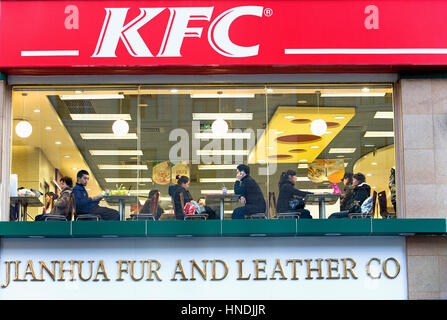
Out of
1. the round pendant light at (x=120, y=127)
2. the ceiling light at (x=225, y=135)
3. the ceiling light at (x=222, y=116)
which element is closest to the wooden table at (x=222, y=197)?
the ceiling light at (x=225, y=135)

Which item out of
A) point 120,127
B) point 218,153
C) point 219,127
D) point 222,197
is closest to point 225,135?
point 219,127

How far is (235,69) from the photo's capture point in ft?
56.3

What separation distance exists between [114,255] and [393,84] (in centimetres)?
717

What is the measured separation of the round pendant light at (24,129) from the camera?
680 inches

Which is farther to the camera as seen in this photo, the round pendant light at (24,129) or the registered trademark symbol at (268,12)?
the round pendant light at (24,129)

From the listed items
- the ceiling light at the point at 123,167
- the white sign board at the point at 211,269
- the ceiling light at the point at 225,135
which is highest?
the ceiling light at the point at 225,135

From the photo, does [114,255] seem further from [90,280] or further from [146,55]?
[146,55]

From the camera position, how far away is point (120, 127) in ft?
56.5

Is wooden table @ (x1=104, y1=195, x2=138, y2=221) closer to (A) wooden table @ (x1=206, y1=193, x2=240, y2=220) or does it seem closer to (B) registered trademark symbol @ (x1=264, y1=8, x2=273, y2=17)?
(A) wooden table @ (x1=206, y1=193, x2=240, y2=220)

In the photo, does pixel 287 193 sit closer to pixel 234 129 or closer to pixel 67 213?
pixel 234 129

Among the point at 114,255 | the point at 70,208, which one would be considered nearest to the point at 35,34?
the point at 70,208

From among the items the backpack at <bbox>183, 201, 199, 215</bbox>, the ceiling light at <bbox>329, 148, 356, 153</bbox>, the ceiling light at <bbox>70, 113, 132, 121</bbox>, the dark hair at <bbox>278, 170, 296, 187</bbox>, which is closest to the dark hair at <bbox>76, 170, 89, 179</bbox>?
the ceiling light at <bbox>70, 113, 132, 121</bbox>

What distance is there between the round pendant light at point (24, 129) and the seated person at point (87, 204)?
61.7 inches

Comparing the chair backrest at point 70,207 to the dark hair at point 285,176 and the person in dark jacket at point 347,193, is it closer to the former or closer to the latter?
the dark hair at point 285,176
